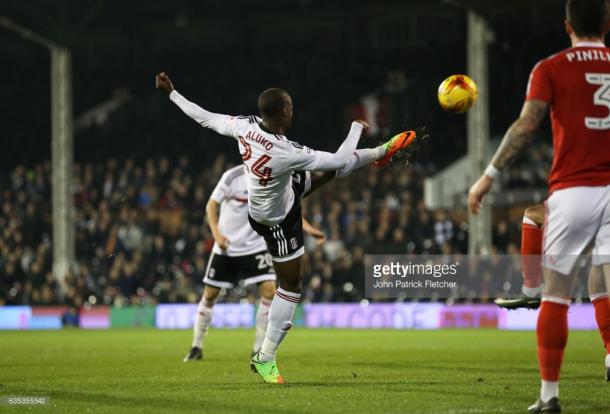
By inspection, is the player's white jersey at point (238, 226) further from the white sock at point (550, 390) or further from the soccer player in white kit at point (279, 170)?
the white sock at point (550, 390)

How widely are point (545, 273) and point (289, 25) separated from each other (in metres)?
37.6

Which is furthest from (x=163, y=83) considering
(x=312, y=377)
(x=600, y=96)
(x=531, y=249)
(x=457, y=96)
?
(x=600, y=96)

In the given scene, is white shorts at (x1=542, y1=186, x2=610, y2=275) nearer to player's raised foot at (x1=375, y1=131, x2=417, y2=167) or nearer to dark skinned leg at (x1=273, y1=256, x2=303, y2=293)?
player's raised foot at (x1=375, y1=131, x2=417, y2=167)

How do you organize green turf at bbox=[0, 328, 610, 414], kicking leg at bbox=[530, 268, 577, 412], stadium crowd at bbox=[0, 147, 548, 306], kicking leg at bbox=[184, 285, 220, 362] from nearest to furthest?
kicking leg at bbox=[530, 268, 577, 412] < green turf at bbox=[0, 328, 610, 414] < kicking leg at bbox=[184, 285, 220, 362] < stadium crowd at bbox=[0, 147, 548, 306]

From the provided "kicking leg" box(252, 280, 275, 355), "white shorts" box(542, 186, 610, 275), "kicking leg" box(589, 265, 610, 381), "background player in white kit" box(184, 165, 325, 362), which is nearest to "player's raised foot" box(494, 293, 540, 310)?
"kicking leg" box(589, 265, 610, 381)

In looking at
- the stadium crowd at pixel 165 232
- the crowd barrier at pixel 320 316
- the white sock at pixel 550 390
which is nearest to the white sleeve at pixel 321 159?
the white sock at pixel 550 390

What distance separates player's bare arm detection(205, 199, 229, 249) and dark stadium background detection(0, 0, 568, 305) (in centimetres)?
1060

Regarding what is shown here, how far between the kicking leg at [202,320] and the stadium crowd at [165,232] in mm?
10017

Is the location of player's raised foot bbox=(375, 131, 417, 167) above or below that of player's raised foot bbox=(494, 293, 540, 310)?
above

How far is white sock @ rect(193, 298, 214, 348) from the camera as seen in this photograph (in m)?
Answer: 12.4

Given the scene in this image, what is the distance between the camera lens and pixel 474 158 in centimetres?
2311

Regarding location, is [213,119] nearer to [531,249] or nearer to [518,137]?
[531,249]

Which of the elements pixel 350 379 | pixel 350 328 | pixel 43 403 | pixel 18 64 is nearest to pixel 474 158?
pixel 350 328

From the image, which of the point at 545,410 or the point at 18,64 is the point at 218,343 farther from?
the point at 18,64
